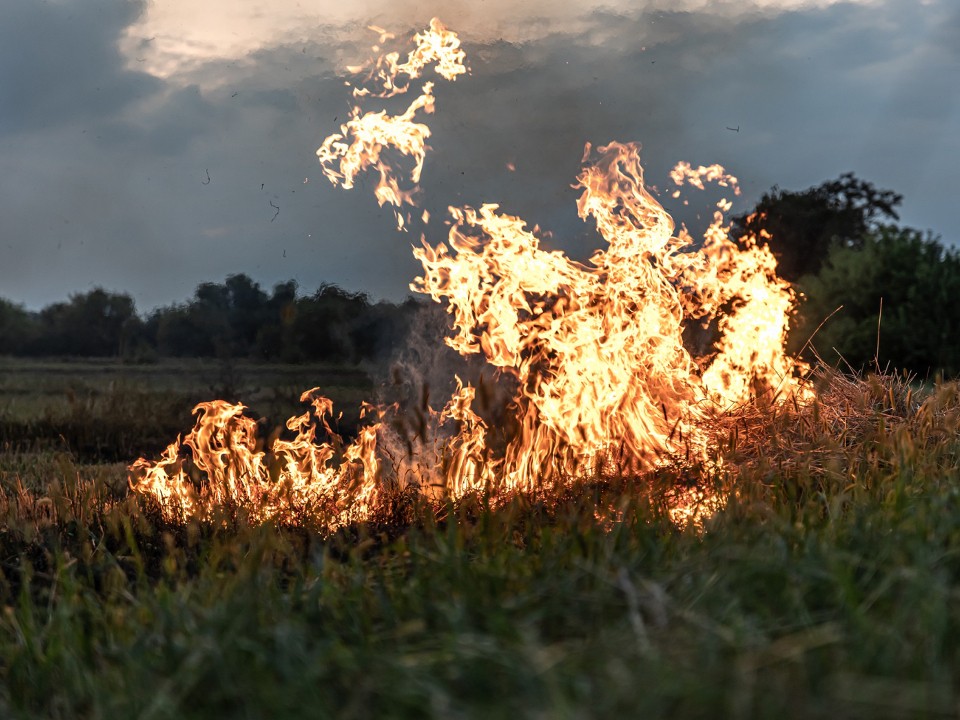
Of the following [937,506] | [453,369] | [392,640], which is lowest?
[392,640]

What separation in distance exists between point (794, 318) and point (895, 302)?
249 cm

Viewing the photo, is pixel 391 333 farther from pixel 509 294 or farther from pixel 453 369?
pixel 509 294

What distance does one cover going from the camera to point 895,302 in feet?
Result: 87.9

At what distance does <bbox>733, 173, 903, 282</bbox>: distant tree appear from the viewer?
117ft

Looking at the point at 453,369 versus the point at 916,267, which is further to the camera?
the point at 916,267

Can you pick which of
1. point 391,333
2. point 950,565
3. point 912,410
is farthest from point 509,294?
point 391,333

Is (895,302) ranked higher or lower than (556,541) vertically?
higher

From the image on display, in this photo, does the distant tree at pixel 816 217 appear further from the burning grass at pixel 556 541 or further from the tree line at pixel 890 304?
the burning grass at pixel 556 541

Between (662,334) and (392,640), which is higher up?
A: (662,334)

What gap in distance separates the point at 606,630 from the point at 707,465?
5.27 m

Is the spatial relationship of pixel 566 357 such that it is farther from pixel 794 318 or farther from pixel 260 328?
pixel 794 318

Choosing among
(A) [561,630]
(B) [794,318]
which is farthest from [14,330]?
(A) [561,630]

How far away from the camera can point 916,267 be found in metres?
26.8

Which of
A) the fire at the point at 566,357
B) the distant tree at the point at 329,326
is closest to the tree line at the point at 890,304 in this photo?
the distant tree at the point at 329,326
